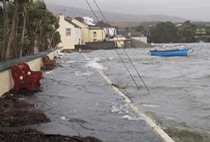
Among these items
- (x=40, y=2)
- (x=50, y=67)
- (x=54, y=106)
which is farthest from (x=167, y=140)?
(x=40, y=2)

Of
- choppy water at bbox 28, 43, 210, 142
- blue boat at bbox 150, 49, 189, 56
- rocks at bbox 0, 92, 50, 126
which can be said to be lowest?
blue boat at bbox 150, 49, 189, 56

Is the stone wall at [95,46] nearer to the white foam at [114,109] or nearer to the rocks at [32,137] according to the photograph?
the white foam at [114,109]

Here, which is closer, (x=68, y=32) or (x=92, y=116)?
(x=92, y=116)

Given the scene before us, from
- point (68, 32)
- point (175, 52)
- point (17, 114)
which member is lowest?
point (175, 52)

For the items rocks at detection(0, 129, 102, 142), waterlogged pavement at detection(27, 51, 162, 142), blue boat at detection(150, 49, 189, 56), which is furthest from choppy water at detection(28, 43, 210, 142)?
blue boat at detection(150, 49, 189, 56)

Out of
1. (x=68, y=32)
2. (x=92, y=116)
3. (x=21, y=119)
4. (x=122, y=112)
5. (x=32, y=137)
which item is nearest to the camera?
(x=32, y=137)

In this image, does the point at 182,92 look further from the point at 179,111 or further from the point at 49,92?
the point at 49,92

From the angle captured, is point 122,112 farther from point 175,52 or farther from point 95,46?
point 95,46

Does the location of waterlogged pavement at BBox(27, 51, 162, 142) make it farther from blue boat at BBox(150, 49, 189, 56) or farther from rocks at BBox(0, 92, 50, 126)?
blue boat at BBox(150, 49, 189, 56)

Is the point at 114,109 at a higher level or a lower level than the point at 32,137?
lower

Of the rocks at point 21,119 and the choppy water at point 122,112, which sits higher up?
the rocks at point 21,119

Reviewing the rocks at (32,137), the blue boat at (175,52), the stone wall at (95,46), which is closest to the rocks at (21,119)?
the rocks at (32,137)

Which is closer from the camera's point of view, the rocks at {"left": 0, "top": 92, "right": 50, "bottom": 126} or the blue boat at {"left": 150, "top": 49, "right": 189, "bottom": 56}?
the rocks at {"left": 0, "top": 92, "right": 50, "bottom": 126}

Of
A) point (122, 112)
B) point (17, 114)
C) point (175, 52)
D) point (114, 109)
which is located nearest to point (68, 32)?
point (175, 52)
